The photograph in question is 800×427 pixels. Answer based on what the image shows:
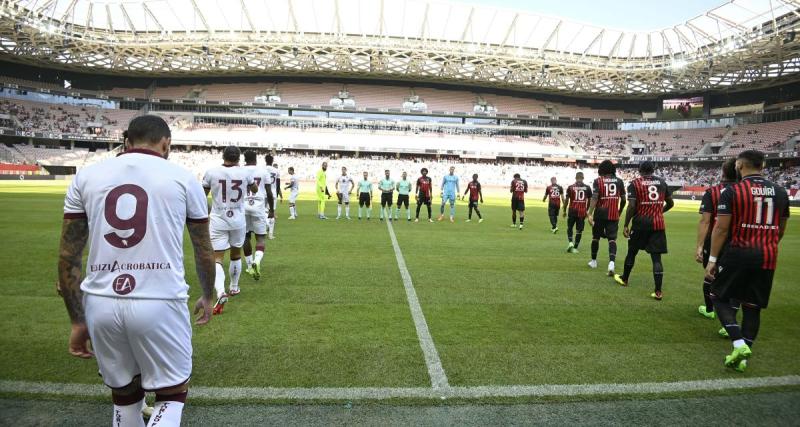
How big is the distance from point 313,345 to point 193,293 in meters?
2.84

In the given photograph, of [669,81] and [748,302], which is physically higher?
[669,81]

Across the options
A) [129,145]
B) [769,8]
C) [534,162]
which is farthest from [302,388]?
[534,162]

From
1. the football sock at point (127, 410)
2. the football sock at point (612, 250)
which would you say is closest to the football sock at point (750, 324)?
the football sock at point (612, 250)

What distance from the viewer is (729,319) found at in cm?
441

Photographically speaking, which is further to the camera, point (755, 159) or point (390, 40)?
point (390, 40)

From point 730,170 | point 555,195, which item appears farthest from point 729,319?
point 555,195

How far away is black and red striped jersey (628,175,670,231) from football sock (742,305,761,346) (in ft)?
8.25

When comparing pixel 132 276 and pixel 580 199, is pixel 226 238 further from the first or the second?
pixel 580 199

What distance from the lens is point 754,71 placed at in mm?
47906

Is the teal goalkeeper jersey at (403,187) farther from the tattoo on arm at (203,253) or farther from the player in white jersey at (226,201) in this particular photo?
the tattoo on arm at (203,253)

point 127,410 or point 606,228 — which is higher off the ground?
point 606,228

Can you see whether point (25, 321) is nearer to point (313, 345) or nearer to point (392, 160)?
point (313, 345)

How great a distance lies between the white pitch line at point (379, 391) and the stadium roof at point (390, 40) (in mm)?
47543

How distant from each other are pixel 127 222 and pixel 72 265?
0.43m
